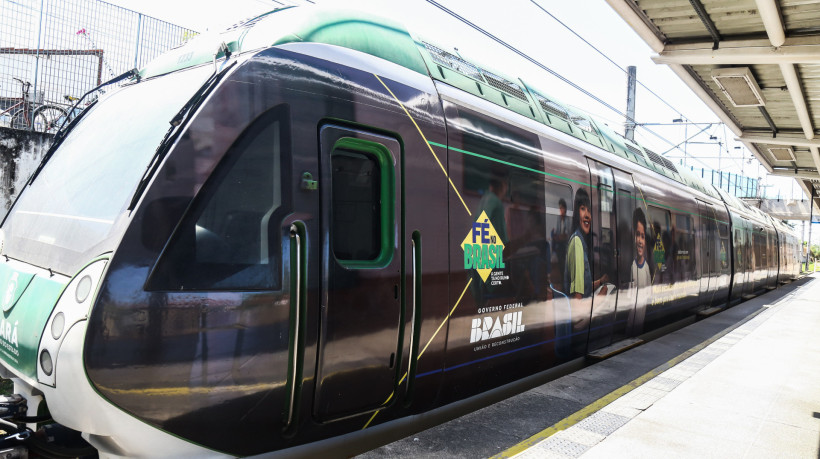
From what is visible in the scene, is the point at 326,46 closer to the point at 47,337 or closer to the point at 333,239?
the point at 333,239

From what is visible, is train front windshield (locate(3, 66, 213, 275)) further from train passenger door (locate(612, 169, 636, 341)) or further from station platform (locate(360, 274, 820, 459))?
train passenger door (locate(612, 169, 636, 341))

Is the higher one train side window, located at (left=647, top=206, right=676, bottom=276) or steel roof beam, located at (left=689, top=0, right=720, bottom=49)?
steel roof beam, located at (left=689, top=0, right=720, bottom=49)

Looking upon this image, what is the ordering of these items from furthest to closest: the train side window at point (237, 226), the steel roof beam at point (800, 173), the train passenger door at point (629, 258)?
the steel roof beam at point (800, 173)
the train passenger door at point (629, 258)
the train side window at point (237, 226)

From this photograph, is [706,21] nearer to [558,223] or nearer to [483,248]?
[558,223]

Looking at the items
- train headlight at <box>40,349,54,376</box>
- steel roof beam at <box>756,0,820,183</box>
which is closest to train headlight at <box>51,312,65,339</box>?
train headlight at <box>40,349,54,376</box>

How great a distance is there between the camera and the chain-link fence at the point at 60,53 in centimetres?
730

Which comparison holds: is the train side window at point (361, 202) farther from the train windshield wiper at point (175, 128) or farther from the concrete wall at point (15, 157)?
the concrete wall at point (15, 157)

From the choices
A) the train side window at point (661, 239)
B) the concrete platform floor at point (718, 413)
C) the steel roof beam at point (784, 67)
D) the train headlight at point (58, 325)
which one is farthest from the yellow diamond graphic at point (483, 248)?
the train side window at point (661, 239)

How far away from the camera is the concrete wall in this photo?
707cm

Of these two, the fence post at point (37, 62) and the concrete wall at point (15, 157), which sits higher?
the fence post at point (37, 62)

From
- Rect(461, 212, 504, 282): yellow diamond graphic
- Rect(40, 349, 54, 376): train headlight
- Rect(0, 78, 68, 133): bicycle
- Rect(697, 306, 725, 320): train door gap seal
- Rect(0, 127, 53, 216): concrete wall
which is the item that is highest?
Rect(0, 78, 68, 133): bicycle

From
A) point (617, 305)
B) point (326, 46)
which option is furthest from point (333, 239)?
point (617, 305)

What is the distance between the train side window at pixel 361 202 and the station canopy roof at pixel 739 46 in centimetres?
421

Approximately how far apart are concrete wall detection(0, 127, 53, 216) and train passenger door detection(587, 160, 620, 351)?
7.06 meters
